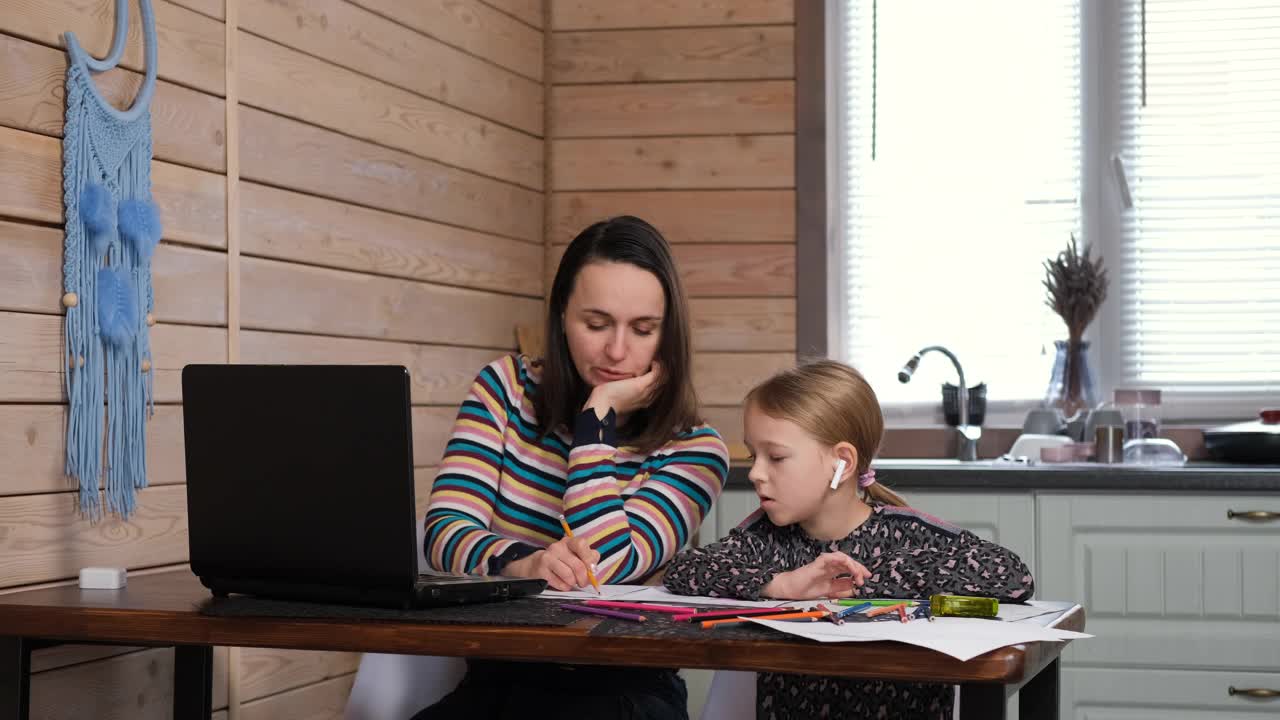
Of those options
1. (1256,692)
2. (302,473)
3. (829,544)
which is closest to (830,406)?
(829,544)

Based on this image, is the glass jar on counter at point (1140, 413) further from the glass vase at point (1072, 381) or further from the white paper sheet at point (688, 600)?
the white paper sheet at point (688, 600)

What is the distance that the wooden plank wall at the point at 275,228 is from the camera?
6.53 feet

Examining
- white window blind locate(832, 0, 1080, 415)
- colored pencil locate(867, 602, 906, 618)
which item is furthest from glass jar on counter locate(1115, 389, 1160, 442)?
colored pencil locate(867, 602, 906, 618)

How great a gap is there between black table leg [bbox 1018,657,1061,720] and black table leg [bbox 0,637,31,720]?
3.82 ft

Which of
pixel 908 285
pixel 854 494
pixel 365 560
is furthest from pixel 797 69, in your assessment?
pixel 365 560

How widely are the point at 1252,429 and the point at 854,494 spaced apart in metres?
1.68

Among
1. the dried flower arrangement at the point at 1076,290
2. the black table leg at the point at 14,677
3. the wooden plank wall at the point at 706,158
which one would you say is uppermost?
the wooden plank wall at the point at 706,158

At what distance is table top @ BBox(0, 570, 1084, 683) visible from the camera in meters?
1.28

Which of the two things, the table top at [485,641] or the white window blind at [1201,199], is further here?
the white window blind at [1201,199]

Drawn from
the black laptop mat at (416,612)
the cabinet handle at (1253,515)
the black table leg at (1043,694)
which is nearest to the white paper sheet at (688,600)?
the black laptop mat at (416,612)

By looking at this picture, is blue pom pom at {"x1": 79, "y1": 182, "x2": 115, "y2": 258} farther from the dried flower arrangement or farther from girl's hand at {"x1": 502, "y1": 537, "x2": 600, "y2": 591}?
the dried flower arrangement

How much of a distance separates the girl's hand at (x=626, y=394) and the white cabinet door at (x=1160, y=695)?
1.40 meters

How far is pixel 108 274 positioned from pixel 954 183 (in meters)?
2.40

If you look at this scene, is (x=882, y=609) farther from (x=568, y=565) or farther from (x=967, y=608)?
(x=568, y=565)
